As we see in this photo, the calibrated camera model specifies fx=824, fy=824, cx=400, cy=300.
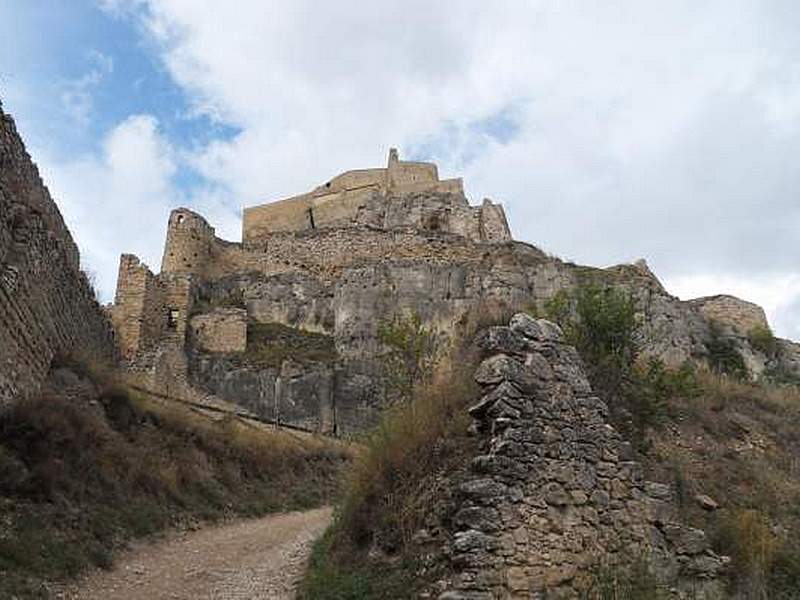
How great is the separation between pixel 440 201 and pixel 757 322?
16093 millimetres

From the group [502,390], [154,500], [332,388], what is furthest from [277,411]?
[502,390]

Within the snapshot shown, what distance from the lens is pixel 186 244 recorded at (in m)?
37.7

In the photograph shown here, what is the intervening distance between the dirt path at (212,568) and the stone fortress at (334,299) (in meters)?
11.2

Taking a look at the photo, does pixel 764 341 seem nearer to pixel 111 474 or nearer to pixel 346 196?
pixel 346 196

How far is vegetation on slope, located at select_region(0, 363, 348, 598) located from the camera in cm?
938

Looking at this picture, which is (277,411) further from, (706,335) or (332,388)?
(706,335)

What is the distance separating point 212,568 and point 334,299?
76.3 ft

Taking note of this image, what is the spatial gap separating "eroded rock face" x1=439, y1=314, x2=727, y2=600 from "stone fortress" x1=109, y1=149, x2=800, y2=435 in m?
16.5

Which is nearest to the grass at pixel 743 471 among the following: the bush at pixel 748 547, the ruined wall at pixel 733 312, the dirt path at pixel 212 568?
the bush at pixel 748 547

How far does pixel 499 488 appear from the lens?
694cm

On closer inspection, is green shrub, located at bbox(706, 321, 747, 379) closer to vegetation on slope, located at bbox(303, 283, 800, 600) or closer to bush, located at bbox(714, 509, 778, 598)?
vegetation on slope, located at bbox(303, 283, 800, 600)

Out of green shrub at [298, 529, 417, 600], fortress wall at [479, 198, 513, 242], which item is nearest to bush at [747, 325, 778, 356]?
fortress wall at [479, 198, 513, 242]

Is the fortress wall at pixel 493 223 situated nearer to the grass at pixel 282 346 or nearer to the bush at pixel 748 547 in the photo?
the grass at pixel 282 346

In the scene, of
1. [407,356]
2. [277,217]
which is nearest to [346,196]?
[277,217]
